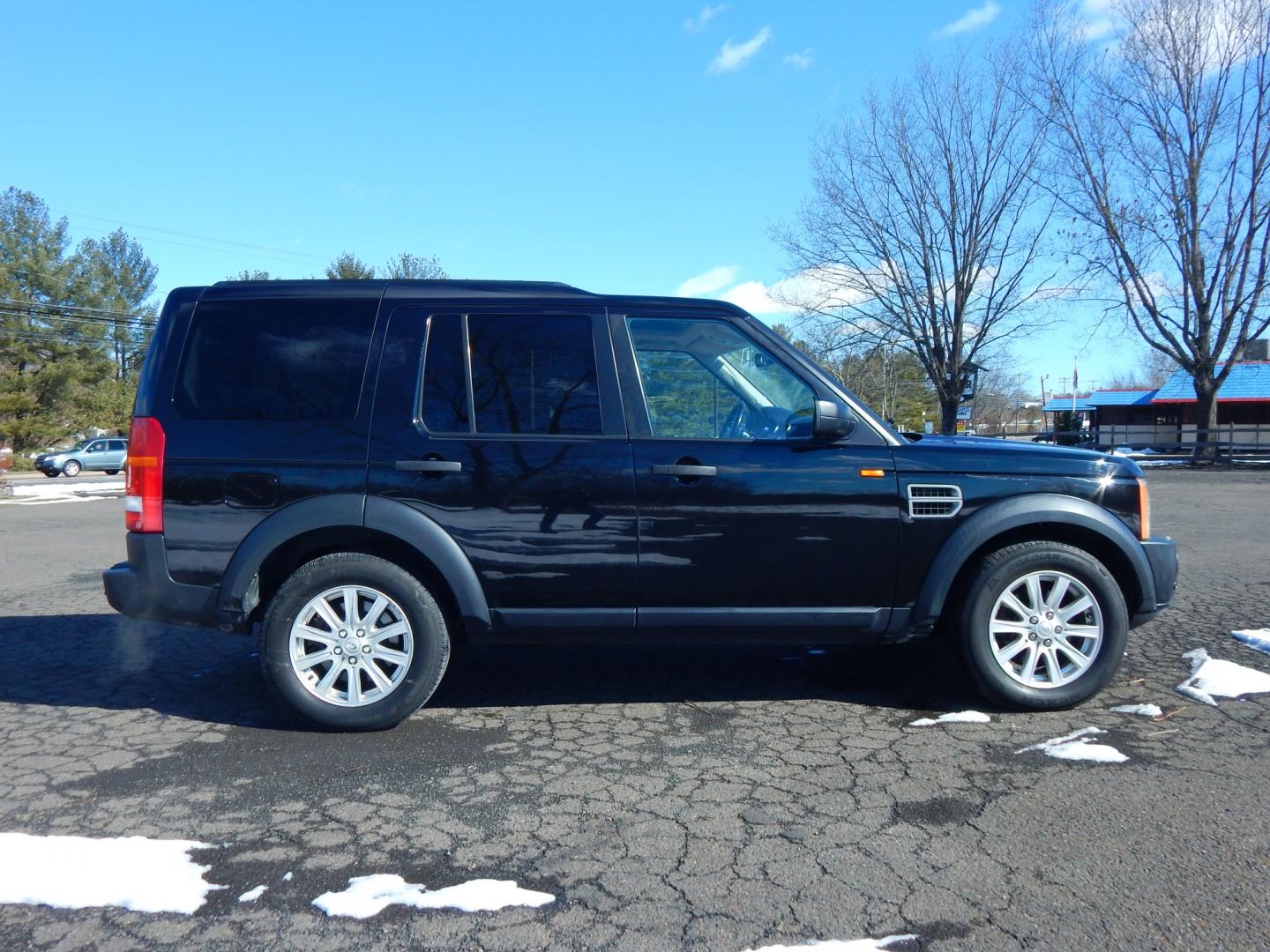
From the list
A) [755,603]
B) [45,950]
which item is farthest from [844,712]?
[45,950]

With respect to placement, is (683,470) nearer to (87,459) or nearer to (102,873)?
(102,873)

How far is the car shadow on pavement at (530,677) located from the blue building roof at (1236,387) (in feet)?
151

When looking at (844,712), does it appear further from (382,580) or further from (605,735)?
(382,580)

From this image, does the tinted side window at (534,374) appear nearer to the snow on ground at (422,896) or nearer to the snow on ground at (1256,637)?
the snow on ground at (422,896)

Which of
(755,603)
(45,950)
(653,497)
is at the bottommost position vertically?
(45,950)

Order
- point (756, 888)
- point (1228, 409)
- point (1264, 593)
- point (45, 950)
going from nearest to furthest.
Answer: point (45, 950) → point (756, 888) → point (1264, 593) → point (1228, 409)

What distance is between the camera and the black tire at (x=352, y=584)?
14.0ft

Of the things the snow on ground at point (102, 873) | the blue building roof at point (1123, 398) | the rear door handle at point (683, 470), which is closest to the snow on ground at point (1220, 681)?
the rear door handle at point (683, 470)

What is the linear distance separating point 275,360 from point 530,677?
218cm

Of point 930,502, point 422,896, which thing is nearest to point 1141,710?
point 930,502

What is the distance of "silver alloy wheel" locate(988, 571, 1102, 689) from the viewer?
4.41m

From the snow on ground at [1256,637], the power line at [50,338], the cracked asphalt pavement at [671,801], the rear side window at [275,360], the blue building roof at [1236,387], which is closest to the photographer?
the cracked asphalt pavement at [671,801]

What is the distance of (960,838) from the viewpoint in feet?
10.3

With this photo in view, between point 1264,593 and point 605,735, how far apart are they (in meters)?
5.85
